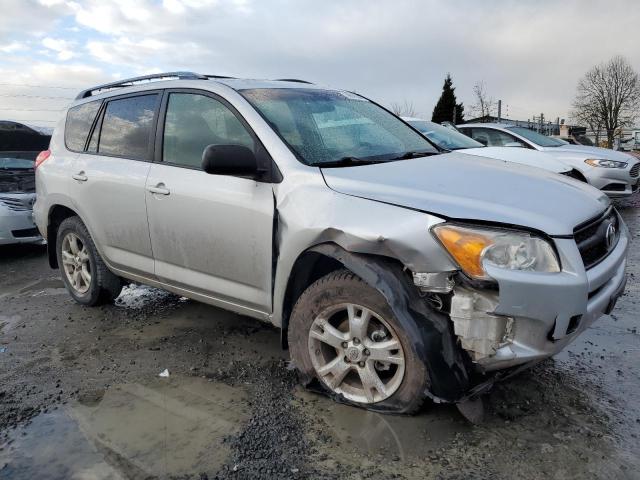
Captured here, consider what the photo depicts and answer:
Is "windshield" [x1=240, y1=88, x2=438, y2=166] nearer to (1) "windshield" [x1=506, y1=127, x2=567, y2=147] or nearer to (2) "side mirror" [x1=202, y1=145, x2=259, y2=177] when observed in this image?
(2) "side mirror" [x1=202, y1=145, x2=259, y2=177]

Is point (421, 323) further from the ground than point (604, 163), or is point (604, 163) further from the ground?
point (604, 163)

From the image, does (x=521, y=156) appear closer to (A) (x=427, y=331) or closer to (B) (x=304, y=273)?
(B) (x=304, y=273)

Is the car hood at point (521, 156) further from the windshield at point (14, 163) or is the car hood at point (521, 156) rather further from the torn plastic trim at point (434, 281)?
the windshield at point (14, 163)

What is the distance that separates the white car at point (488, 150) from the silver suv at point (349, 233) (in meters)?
3.38

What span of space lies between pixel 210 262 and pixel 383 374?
126 centimetres

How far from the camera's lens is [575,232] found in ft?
8.30

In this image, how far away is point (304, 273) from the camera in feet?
9.62

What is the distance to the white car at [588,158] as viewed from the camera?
8.65m

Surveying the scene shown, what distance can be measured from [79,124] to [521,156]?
5.41m

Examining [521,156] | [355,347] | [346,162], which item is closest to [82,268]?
[346,162]

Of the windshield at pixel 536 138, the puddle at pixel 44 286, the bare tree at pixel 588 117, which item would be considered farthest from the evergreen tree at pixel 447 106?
the puddle at pixel 44 286

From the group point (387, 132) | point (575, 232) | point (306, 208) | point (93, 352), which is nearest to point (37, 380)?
point (93, 352)

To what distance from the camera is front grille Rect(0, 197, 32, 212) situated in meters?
6.90

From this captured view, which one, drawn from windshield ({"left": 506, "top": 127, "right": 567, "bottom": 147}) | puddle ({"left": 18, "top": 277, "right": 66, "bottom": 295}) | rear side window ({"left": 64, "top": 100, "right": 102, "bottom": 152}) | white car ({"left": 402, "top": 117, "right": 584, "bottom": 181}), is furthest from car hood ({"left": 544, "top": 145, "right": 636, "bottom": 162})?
puddle ({"left": 18, "top": 277, "right": 66, "bottom": 295})
